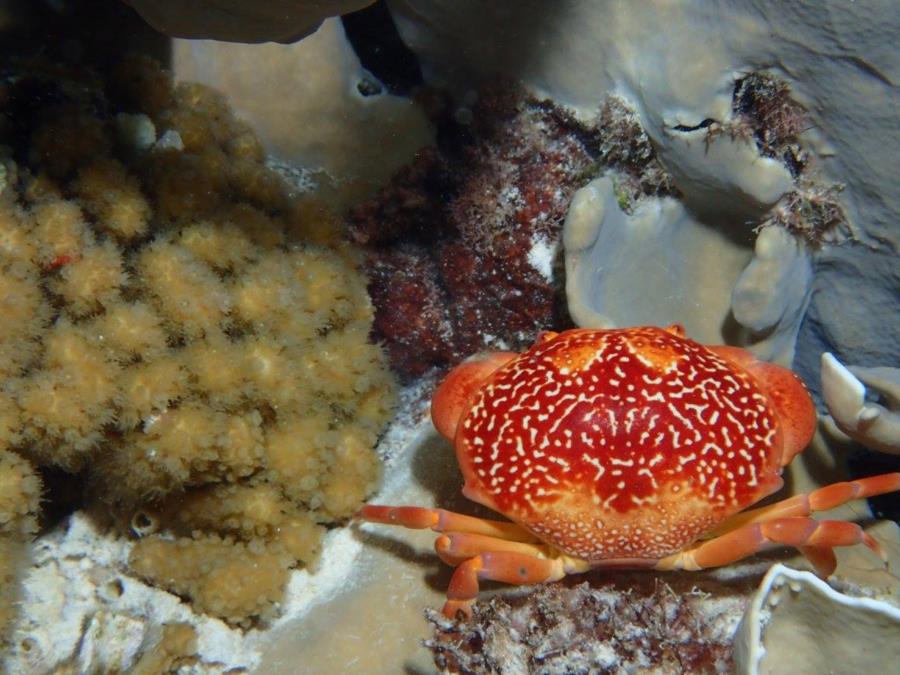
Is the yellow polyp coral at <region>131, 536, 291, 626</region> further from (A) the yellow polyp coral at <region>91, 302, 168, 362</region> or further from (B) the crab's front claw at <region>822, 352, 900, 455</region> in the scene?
(B) the crab's front claw at <region>822, 352, 900, 455</region>

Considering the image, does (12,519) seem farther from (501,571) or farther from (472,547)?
(501,571)

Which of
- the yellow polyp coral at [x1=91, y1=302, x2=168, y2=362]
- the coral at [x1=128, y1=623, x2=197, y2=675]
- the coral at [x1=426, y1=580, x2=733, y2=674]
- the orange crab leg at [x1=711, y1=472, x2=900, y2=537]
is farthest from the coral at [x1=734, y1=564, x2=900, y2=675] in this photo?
the yellow polyp coral at [x1=91, y1=302, x2=168, y2=362]

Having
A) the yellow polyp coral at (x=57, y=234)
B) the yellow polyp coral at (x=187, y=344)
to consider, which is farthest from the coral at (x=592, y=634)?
the yellow polyp coral at (x=57, y=234)

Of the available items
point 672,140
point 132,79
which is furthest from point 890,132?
point 132,79

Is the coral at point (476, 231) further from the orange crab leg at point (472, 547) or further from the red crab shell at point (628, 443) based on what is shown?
the orange crab leg at point (472, 547)

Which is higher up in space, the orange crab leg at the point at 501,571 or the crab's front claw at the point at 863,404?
the crab's front claw at the point at 863,404

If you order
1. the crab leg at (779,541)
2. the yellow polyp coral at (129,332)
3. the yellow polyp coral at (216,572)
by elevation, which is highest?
the yellow polyp coral at (129,332)

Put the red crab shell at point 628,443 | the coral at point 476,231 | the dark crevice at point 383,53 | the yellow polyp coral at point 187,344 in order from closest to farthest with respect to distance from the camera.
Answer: the red crab shell at point 628,443 < the yellow polyp coral at point 187,344 < the coral at point 476,231 < the dark crevice at point 383,53

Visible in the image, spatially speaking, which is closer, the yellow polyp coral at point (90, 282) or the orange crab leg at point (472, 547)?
the yellow polyp coral at point (90, 282)
